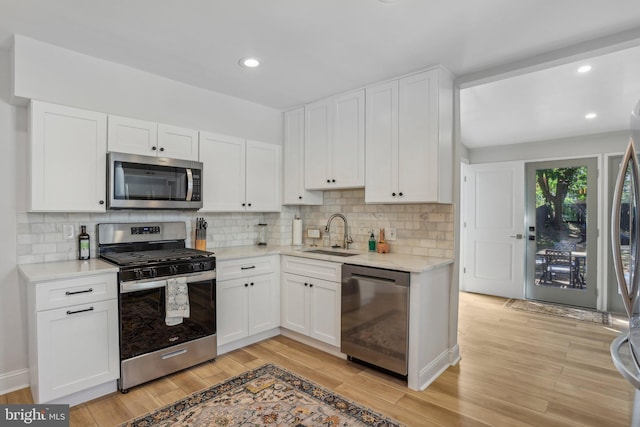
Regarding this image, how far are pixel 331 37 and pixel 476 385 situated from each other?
2.82 meters

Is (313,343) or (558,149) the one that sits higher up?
(558,149)

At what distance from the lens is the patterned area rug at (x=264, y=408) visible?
2148 millimetres

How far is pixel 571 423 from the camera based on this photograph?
2162mm

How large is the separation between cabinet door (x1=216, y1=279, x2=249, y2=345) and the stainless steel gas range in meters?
0.10

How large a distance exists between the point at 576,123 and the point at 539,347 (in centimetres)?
282

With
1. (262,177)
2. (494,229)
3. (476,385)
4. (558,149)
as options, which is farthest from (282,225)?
(558,149)

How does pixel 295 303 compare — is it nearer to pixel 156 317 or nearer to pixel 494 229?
pixel 156 317

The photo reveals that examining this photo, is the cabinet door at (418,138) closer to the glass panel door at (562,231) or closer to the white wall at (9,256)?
the white wall at (9,256)

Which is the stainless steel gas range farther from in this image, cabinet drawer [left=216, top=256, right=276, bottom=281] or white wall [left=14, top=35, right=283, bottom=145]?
white wall [left=14, top=35, right=283, bottom=145]

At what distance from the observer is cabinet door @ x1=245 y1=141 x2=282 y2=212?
3701mm

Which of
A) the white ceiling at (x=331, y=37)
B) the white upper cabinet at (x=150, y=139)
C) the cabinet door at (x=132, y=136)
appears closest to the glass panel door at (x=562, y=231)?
the white ceiling at (x=331, y=37)

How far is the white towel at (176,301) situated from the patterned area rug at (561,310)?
4.36 metres

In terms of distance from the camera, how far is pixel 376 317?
9.01 ft

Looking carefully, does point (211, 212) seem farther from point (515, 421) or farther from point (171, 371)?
point (515, 421)
